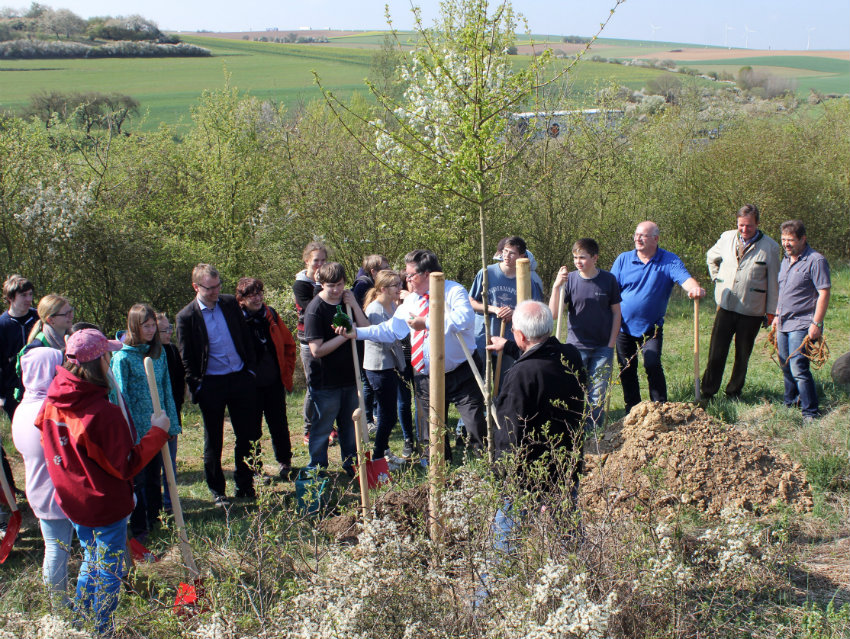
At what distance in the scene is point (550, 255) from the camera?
14328 mm

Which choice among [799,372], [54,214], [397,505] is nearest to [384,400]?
[397,505]

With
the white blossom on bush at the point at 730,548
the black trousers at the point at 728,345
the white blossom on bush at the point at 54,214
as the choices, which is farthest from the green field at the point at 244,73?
the white blossom on bush at the point at 730,548

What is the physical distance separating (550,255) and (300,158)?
5589mm

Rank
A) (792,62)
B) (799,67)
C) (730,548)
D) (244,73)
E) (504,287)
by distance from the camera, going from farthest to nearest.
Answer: (792,62) → (799,67) → (244,73) → (504,287) → (730,548)

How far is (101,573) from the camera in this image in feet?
11.6

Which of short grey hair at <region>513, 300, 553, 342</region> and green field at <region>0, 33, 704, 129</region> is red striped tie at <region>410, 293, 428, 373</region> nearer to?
short grey hair at <region>513, 300, 553, 342</region>

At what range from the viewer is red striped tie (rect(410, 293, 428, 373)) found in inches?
203

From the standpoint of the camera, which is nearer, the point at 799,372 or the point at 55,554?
the point at 55,554

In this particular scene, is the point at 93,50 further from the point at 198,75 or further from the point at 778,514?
the point at 778,514

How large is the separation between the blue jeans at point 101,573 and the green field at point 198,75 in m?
42.0

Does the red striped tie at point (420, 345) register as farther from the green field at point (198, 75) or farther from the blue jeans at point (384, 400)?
the green field at point (198, 75)

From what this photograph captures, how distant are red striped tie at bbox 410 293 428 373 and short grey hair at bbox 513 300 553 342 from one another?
160cm

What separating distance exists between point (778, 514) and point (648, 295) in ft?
7.38

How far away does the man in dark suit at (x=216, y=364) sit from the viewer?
16.7 feet
